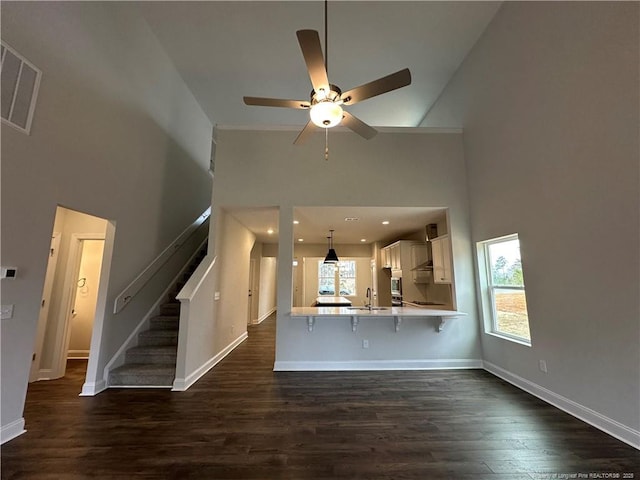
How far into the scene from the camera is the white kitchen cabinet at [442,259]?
14.9 ft

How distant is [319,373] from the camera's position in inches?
157

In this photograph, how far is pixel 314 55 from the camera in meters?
2.07

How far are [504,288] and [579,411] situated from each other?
A: 154cm

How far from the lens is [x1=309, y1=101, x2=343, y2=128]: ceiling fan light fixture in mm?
2311

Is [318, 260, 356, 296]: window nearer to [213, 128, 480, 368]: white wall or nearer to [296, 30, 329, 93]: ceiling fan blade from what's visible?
[213, 128, 480, 368]: white wall

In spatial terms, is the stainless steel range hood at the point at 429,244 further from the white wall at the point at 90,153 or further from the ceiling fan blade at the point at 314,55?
the white wall at the point at 90,153

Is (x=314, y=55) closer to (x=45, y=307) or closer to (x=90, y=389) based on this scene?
(x=90, y=389)

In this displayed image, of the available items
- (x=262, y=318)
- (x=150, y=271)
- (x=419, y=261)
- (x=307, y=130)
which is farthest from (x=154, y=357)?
(x=262, y=318)

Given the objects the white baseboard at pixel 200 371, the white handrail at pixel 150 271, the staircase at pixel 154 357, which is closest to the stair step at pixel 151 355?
the staircase at pixel 154 357

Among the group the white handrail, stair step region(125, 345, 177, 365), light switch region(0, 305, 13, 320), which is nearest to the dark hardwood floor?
stair step region(125, 345, 177, 365)

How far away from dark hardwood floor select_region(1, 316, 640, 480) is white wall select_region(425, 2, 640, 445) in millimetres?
509

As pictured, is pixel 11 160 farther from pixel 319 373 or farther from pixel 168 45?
pixel 319 373

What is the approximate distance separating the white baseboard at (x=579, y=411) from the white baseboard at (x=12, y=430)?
5025 millimetres

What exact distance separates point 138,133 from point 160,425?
3.81 meters
